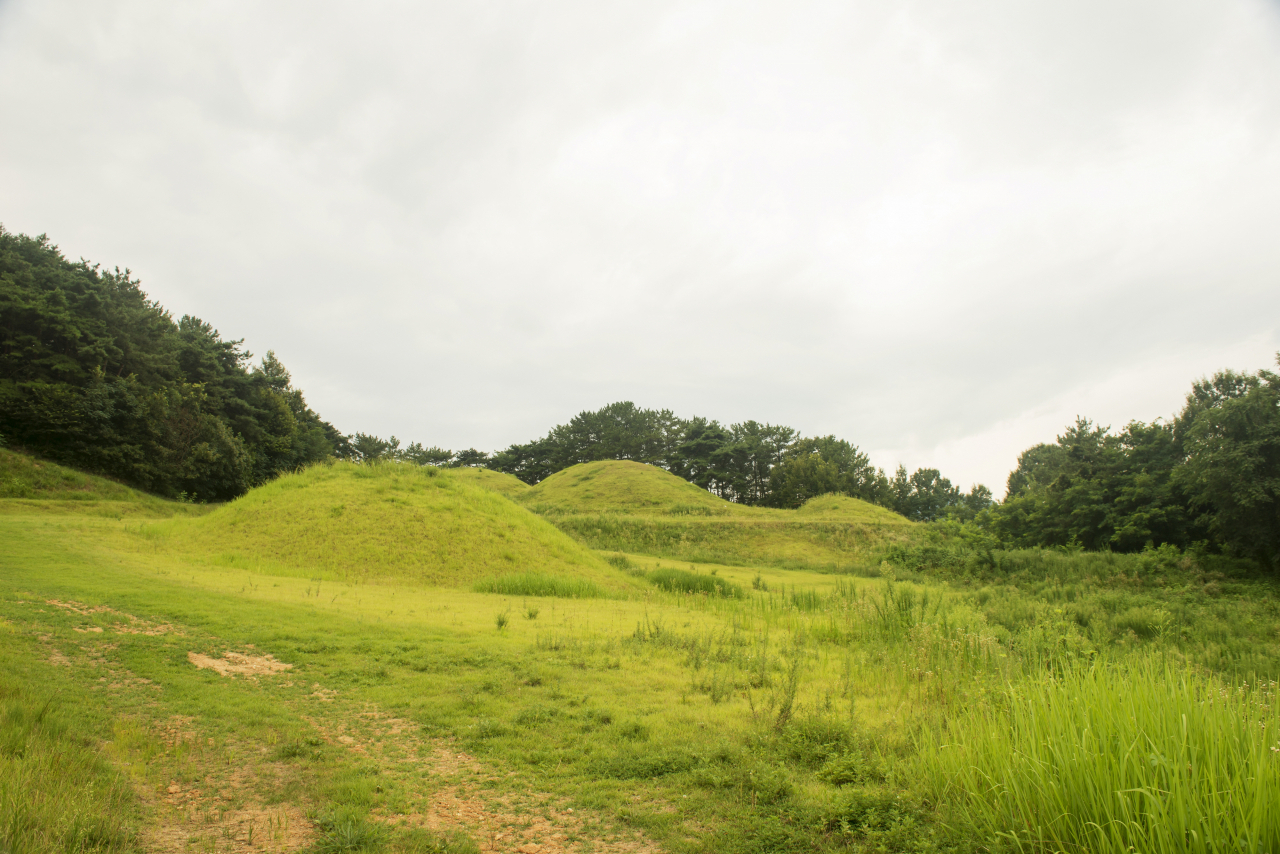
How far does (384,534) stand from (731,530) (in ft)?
76.4

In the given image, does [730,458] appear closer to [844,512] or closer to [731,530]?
[844,512]

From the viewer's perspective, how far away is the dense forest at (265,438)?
2359 cm

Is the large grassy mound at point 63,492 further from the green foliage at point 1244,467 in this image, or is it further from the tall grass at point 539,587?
the green foliage at point 1244,467

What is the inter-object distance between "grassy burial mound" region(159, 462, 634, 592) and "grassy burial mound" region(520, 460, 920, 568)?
11.9 metres

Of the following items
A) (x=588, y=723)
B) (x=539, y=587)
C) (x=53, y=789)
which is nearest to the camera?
(x=53, y=789)

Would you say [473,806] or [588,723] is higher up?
[588,723]

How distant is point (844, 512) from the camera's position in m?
47.5

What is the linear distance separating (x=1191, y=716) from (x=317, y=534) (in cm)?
2012

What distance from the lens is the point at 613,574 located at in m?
21.1

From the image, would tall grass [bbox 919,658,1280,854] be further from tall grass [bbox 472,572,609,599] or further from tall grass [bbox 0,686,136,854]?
tall grass [bbox 472,572,609,599]

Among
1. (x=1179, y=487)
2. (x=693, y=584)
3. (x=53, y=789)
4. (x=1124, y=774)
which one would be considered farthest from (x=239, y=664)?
(x=1179, y=487)

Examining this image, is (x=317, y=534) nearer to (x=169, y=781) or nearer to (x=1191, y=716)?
(x=169, y=781)

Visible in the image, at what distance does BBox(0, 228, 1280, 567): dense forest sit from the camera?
23594 mm

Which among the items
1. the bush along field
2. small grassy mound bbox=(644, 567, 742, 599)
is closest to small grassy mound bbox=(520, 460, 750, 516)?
Answer: small grassy mound bbox=(644, 567, 742, 599)
